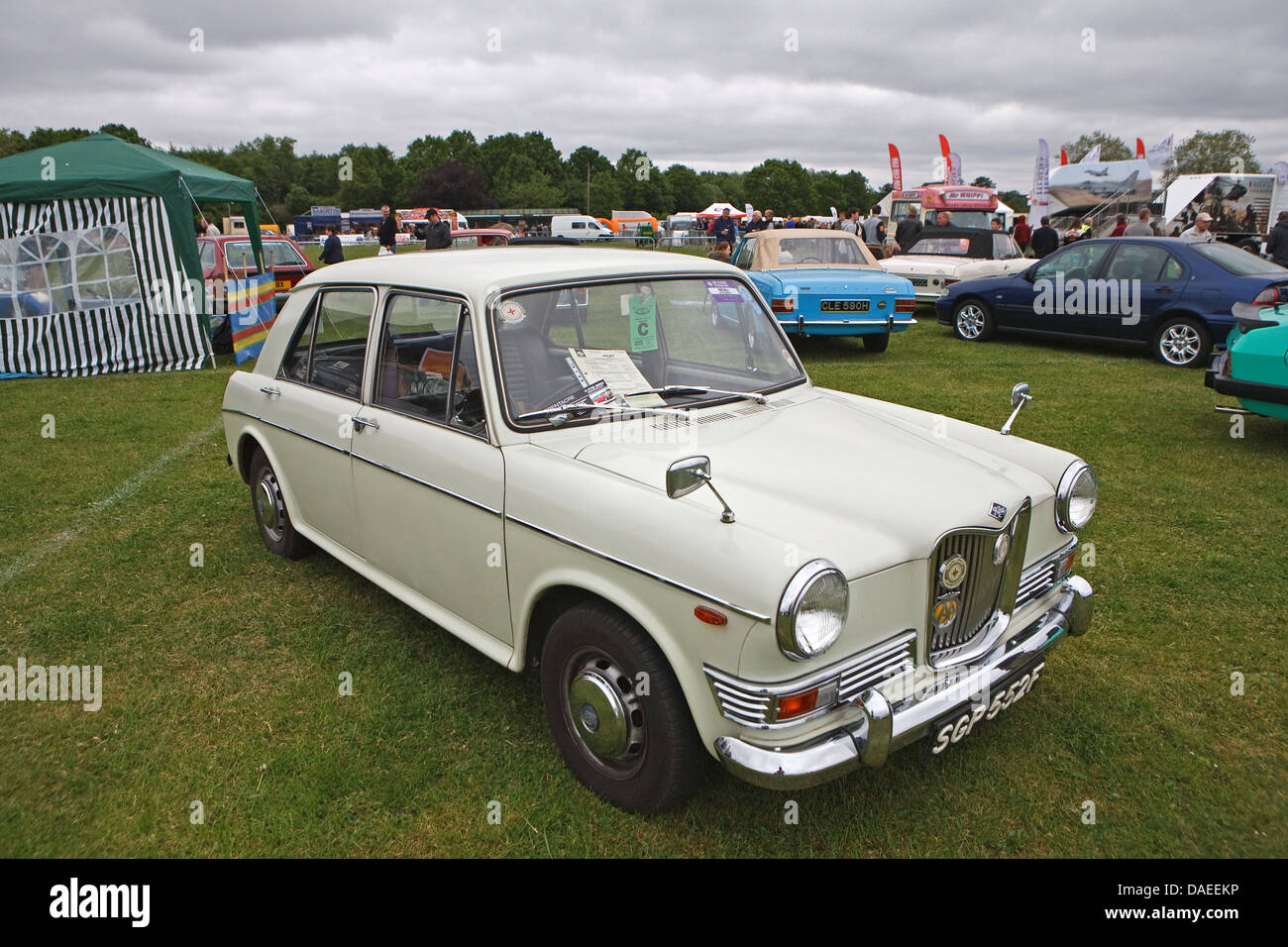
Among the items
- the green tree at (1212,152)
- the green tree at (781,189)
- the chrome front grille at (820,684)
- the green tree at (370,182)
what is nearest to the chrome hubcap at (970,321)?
the chrome front grille at (820,684)

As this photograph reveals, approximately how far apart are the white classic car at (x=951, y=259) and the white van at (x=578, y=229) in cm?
3190

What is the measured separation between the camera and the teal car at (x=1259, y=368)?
250 inches

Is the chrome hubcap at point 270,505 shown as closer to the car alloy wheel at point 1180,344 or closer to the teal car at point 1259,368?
the teal car at point 1259,368

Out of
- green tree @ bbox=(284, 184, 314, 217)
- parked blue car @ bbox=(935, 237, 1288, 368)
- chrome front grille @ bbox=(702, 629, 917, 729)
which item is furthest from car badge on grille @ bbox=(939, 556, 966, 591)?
green tree @ bbox=(284, 184, 314, 217)

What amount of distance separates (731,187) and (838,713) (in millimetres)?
118871

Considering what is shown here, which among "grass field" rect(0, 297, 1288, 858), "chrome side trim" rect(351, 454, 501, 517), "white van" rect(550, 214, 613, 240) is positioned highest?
"white van" rect(550, 214, 613, 240)

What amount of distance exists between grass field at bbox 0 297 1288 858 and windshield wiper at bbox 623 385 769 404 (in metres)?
1.36

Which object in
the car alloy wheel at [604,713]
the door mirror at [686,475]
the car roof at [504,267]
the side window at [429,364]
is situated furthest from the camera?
the car roof at [504,267]

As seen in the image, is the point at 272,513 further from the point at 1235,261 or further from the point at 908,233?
the point at 908,233

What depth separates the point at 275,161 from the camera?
353 feet

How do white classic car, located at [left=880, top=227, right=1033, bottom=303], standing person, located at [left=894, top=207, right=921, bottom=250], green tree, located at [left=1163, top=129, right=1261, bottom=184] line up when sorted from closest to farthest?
white classic car, located at [left=880, top=227, right=1033, bottom=303]
standing person, located at [left=894, top=207, right=921, bottom=250]
green tree, located at [left=1163, top=129, right=1261, bottom=184]

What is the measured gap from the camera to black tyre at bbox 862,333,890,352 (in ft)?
38.7

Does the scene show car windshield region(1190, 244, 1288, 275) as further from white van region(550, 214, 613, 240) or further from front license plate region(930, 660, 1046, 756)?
white van region(550, 214, 613, 240)

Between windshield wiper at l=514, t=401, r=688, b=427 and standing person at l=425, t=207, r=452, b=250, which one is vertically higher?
standing person at l=425, t=207, r=452, b=250
